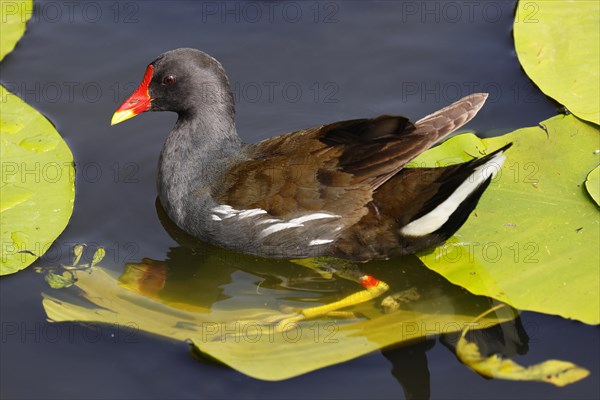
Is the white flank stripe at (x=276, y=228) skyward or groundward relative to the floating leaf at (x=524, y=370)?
skyward

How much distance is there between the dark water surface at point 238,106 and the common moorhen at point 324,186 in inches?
17.9

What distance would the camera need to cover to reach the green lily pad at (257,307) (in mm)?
4117

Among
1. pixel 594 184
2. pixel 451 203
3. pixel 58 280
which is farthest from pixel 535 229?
pixel 58 280

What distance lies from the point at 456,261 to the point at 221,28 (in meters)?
2.47

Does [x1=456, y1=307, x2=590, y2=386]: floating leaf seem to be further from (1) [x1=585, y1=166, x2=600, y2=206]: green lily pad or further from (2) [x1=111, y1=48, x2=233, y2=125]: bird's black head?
(2) [x1=111, y1=48, x2=233, y2=125]: bird's black head

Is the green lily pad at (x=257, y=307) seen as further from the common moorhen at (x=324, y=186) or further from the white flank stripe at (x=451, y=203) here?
the white flank stripe at (x=451, y=203)

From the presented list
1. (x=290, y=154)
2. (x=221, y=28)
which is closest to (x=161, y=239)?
(x=290, y=154)

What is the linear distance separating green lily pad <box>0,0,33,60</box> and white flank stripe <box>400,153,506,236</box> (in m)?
2.82

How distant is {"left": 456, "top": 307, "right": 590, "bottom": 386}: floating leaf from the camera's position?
4021mm

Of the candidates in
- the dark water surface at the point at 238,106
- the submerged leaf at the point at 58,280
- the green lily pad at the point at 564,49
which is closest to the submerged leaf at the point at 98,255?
the dark water surface at the point at 238,106

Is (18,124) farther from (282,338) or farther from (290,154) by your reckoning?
(282,338)

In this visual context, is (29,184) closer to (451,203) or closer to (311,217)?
(311,217)

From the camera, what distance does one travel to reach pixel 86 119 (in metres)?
5.60

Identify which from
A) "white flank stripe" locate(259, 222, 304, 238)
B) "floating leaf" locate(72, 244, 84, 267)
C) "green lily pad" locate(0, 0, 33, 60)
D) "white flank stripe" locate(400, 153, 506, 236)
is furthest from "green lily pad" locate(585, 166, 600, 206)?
"green lily pad" locate(0, 0, 33, 60)
